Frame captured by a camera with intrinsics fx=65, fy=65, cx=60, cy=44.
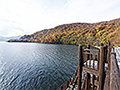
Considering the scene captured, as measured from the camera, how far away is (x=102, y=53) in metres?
2.25

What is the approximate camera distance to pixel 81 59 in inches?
126

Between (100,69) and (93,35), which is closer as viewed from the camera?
(100,69)

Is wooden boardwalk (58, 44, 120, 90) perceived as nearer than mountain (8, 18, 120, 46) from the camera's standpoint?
Yes

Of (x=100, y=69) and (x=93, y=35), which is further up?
(x=93, y=35)

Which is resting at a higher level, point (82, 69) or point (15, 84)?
point (82, 69)

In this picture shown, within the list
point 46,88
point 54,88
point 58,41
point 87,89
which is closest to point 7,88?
point 46,88

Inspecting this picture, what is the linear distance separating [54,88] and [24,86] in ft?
13.7

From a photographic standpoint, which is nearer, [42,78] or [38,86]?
[38,86]

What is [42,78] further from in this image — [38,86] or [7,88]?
[7,88]

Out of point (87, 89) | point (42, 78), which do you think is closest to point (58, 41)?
point (42, 78)

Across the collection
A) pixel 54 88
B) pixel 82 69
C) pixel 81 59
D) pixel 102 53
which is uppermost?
pixel 102 53

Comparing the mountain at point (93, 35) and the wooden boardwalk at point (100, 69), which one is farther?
the mountain at point (93, 35)

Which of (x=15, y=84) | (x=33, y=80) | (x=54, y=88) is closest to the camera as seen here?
(x=54, y=88)

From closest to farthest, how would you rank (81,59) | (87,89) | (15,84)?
(81,59) → (87,89) → (15,84)
